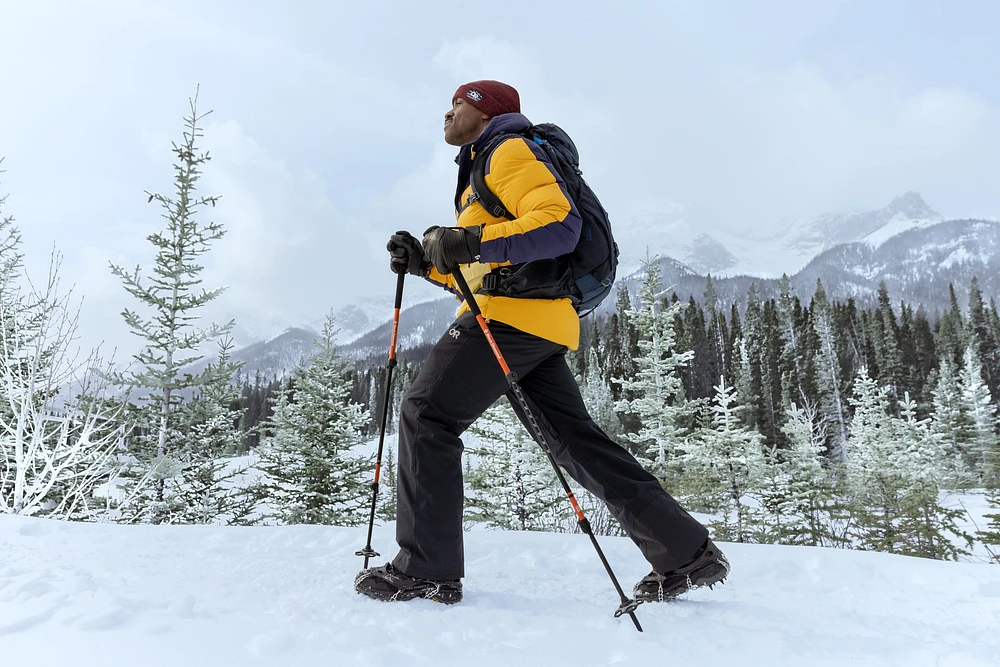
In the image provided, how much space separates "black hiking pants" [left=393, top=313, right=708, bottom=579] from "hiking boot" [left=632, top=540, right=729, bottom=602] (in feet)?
0.11

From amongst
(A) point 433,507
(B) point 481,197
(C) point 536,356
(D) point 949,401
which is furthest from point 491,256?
(D) point 949,401

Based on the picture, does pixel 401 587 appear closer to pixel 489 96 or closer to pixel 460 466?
pixel 460 466

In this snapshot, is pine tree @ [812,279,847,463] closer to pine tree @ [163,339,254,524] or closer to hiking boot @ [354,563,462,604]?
pine tree @ [163,339,254,524]

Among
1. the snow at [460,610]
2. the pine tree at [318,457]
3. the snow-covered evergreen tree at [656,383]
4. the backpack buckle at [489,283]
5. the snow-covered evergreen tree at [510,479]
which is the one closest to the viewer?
the snow at [460,610]

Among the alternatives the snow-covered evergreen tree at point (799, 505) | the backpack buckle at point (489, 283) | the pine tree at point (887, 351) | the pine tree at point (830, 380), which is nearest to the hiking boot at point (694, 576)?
the backpack buckle at point (489, 283)

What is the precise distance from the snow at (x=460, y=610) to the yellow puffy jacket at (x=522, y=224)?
4.00 ft

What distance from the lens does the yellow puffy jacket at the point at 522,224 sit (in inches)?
90.7

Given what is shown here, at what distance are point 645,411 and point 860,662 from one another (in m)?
17.1

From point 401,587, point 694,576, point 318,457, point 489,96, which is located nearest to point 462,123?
point 489,96

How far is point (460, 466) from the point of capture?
2.50 metres

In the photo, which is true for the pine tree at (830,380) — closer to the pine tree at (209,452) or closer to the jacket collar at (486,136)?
the pine tree at (209,452)

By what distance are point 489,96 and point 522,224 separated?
0.98 m

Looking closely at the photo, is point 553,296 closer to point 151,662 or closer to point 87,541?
point 151,662

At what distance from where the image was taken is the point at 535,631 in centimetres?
196
